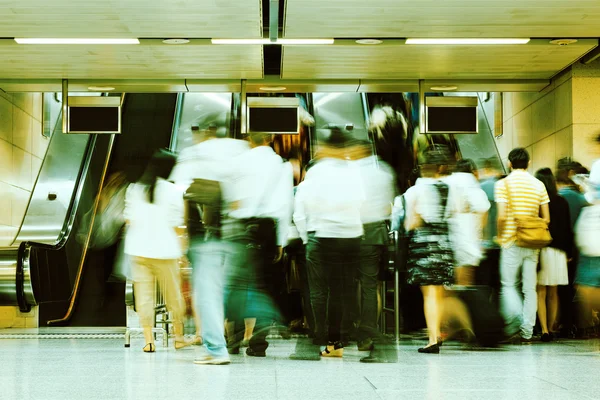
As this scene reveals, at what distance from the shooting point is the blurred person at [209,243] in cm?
526

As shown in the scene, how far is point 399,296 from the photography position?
340 inches

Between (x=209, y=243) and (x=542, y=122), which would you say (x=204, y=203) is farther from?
(x=542, y=122)

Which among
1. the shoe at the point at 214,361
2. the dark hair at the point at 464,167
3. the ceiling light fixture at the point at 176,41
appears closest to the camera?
the shoe at the point at 214,361

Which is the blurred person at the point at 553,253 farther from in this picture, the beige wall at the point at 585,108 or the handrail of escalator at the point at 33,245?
the handrail of escalator at the point at 33,245

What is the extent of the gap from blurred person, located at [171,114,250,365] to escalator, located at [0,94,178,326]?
3051 mm

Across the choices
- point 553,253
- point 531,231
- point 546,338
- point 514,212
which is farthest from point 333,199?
point 546,338

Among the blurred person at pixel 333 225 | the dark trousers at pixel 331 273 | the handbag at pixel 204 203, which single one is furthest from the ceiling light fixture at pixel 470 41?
the handbag at pixel 204 203

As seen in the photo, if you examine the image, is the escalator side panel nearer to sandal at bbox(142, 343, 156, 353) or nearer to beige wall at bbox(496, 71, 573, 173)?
sandal at bbox(142, 343, 156, 353)

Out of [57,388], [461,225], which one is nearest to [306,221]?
[461,225]

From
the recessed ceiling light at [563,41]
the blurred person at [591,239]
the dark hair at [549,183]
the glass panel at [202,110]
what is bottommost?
the blurred person at [591,239]

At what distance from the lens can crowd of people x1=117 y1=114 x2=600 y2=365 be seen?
542cm

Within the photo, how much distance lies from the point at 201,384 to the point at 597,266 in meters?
2.98

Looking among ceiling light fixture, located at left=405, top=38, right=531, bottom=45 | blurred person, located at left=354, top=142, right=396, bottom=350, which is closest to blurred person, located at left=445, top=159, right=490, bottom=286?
blurred person, located at left=354, top=142, right=396, bottom=350

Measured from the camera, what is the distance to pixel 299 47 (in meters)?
8.87
